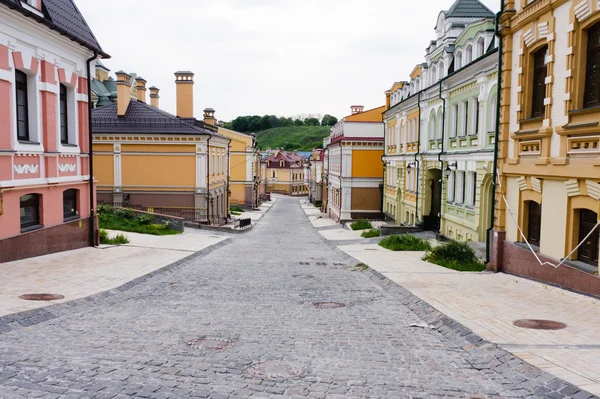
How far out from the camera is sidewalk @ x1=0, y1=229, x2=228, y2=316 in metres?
9.98

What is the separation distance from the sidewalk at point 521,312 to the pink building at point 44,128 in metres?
9.23

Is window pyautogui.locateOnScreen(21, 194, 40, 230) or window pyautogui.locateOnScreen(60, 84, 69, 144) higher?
window pyautogui.locateOnScreen(60, 84, 69, 144)

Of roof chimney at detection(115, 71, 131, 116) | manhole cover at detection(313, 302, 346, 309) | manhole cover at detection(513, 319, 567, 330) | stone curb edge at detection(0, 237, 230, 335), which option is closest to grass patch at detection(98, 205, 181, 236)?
roof chimney at detection(115, 71, 131, 116)

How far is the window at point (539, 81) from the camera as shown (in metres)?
11.9

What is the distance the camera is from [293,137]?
6604 inches

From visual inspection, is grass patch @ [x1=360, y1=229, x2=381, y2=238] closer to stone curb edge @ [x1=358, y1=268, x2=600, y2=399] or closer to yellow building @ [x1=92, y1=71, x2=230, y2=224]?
yellow building @ [x1=92, y1=71, x2=230, y2=224]

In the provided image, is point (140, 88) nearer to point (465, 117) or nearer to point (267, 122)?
point (465, 117)

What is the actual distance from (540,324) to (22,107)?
42.8 feet

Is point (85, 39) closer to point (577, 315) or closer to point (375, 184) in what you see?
point (577, 315)

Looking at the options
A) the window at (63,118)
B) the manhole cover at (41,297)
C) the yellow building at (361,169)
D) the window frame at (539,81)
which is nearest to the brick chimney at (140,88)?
the yellow building at (361,169)

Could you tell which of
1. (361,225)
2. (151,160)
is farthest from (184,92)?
(361,225)

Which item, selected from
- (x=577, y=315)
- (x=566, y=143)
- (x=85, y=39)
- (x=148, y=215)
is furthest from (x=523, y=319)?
(x=148, y=215)

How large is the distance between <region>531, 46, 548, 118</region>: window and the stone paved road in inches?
211

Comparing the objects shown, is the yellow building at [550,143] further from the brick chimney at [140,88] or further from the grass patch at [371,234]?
the brick chimney at [140,88]
